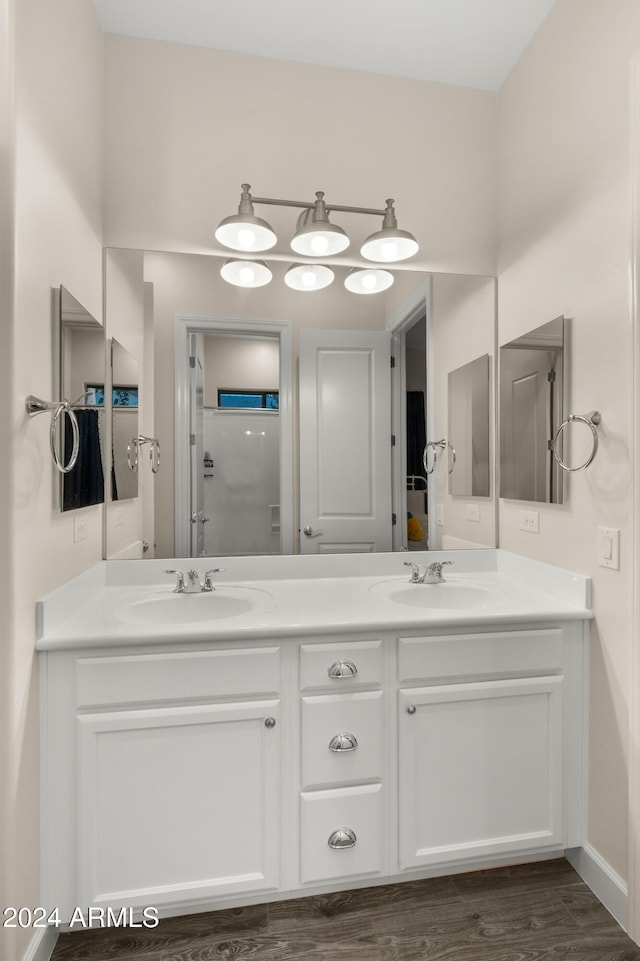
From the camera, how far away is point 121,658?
1.38m

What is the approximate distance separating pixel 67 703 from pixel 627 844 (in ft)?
5.16

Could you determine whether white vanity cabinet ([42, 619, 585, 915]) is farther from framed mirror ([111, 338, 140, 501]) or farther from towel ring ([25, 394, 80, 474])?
framed mirror ([111, 338, 140, 501])

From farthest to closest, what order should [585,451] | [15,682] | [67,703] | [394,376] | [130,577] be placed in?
1. [394,376]
2. [130,577]
3. [585,451]
4. [67,703]
5. [15,682]

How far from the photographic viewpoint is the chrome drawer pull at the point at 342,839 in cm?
147

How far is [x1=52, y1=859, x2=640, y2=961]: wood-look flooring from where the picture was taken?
1.38 metres

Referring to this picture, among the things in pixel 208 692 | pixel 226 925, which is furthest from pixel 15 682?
pixel 226 925

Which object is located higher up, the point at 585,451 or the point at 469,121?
the point at 469,121

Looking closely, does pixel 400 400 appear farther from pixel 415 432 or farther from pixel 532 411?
pixel 532 411

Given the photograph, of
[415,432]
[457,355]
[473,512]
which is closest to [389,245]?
[457,355]

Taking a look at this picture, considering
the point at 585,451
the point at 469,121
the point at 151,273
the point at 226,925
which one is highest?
the point at 469,121

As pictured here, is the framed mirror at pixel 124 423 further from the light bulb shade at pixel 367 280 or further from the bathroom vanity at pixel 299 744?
the light bulb shade at pixel 367 280

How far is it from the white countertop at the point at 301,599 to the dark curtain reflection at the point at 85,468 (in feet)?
0.82

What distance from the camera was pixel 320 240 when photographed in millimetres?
1923

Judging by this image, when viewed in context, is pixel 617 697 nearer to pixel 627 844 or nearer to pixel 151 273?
pixel 627 844
